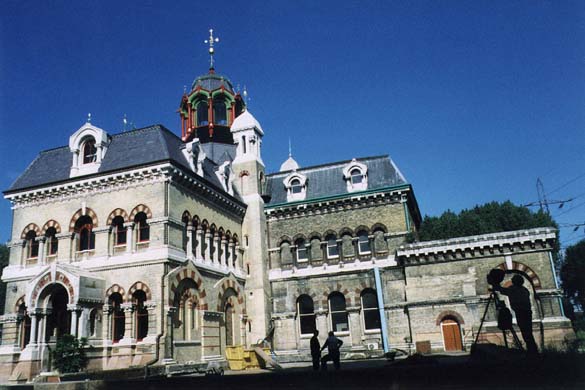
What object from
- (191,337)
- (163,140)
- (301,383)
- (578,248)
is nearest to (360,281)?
(191,337)

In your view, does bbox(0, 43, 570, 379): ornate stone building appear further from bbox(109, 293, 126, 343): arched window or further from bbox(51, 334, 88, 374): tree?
bbox(51, 334, 88, 374): tree

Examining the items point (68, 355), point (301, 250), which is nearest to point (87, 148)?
point (68, 355)

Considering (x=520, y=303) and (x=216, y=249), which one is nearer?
(x=520, y=303)

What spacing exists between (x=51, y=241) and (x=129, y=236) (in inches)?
218

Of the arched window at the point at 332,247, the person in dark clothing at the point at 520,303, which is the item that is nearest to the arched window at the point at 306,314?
the arched window at the point at 332,247

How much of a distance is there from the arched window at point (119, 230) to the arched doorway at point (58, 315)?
3564 millimetres

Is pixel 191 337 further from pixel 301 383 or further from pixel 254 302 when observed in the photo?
pixel 301 383

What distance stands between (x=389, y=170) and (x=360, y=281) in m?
8.14

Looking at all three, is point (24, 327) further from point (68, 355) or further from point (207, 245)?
point (207, 245)

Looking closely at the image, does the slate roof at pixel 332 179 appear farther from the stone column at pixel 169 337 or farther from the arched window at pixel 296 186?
the stone column at pixel 169 337

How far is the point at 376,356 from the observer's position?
29781mm

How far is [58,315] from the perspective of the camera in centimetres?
2578

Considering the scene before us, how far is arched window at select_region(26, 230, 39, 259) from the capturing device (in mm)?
27984

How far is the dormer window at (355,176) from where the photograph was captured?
→ 3456 centimetres
